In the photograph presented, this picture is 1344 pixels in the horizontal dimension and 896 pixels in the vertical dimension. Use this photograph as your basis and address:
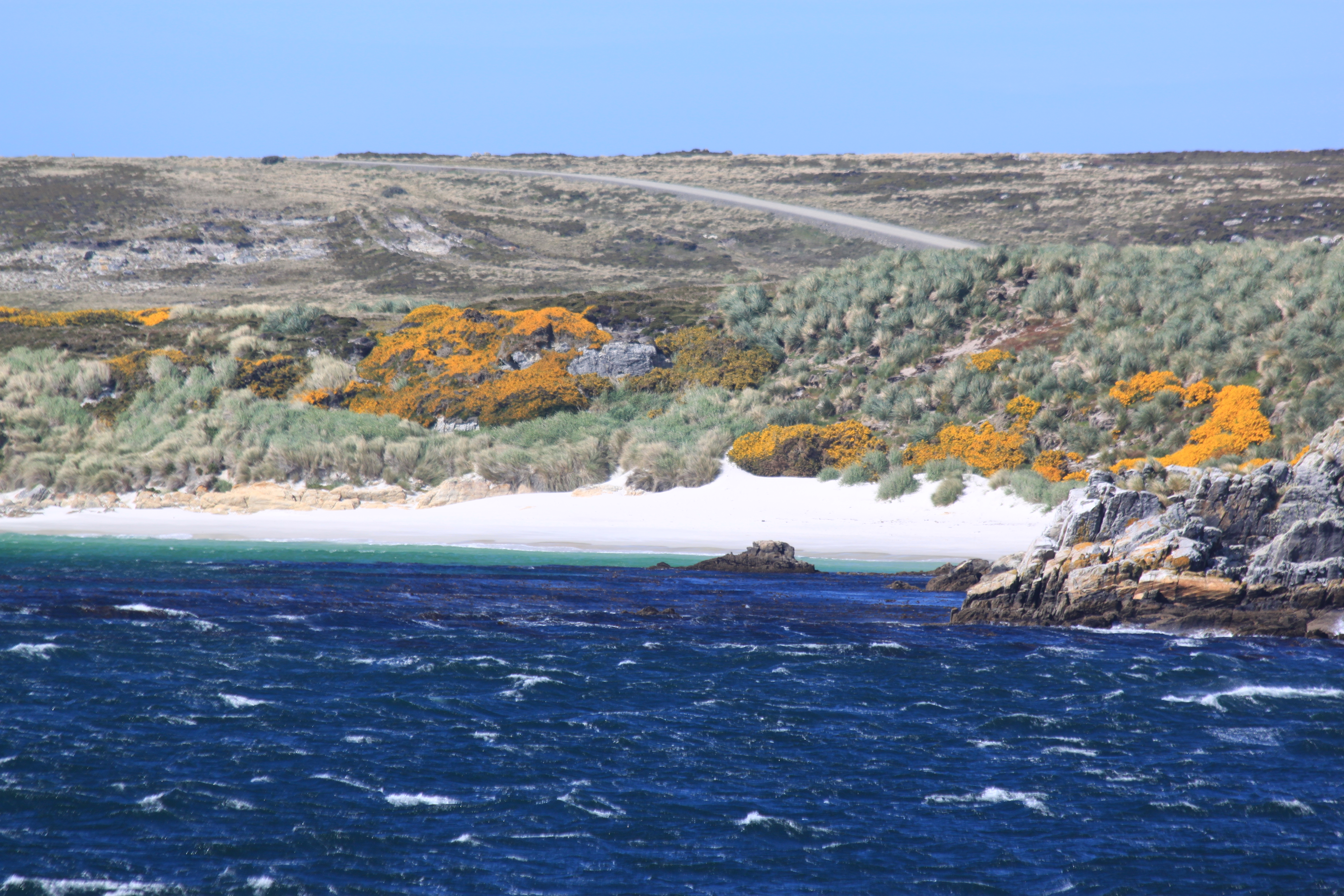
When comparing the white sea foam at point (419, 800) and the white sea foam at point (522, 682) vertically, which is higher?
the white sea foam at point (522, 682)

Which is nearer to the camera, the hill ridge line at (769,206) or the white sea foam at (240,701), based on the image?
the white sea foam at (240,701)

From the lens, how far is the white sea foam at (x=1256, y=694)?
507 inches

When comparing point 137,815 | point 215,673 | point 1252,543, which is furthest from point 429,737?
point 1252,543

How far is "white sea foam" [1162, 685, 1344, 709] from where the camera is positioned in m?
12.9

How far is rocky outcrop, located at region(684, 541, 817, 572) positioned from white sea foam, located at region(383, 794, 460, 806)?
14.3m

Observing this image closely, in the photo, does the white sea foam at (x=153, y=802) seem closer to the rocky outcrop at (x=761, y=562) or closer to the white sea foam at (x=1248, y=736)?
the white sea foam at (x=1248, y=736)

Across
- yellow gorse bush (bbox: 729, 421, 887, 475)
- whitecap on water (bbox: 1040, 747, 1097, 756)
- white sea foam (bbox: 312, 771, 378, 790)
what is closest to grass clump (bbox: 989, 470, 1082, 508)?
yellow gorse bush (bbox: 729, 421, 887, 475)

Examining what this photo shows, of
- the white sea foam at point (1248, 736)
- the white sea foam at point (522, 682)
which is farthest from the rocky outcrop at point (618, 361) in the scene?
the white sea foam at point (1248, 736)

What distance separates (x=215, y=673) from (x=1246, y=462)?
2332cm

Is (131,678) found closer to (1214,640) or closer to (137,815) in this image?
(137,815)

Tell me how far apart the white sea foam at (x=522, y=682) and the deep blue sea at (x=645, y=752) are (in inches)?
2.3

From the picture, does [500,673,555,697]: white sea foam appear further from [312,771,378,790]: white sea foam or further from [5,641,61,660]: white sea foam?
[5,641,61,660]: white sea foam

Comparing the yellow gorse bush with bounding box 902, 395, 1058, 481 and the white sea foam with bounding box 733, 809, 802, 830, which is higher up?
the yellow gorse bush with bounding box 902, 395, 1058, 481

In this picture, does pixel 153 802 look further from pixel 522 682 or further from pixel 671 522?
pixel 671 522
